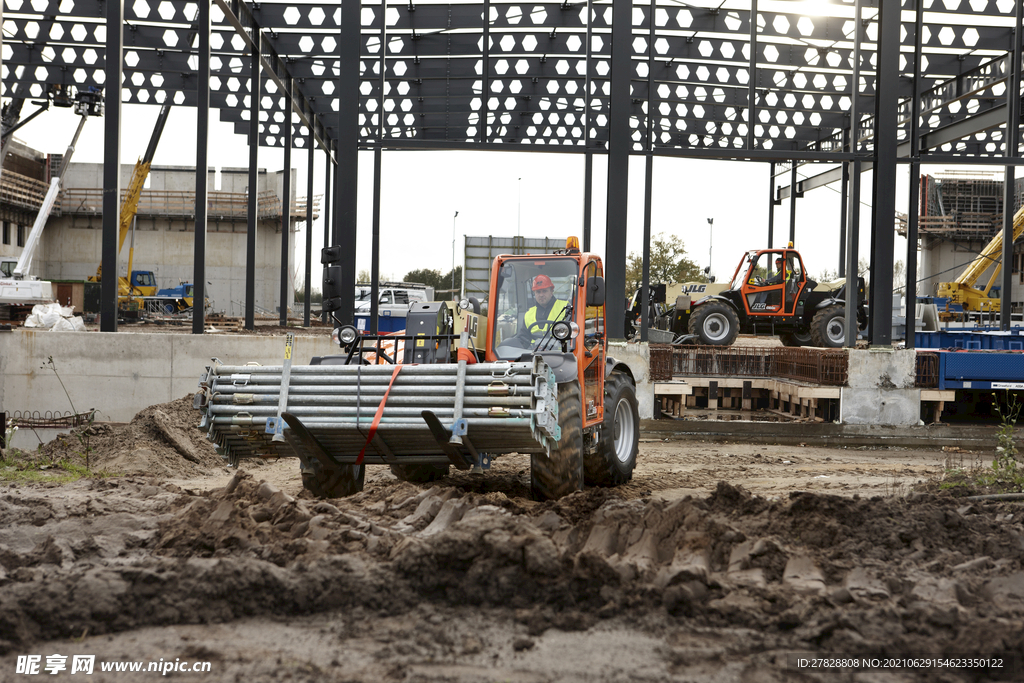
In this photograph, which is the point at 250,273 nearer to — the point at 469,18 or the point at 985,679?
the point at 469,18

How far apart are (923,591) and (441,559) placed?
9.84 ft

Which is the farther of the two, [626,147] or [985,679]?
[626,147]

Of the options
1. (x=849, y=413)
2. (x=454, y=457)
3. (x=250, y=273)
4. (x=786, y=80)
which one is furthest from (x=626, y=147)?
(x=786, y=80)

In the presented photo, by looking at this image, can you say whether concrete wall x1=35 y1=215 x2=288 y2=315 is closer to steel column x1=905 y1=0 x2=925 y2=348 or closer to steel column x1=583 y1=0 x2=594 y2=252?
steel column x1=583 y1=0 x2=594 y2=252

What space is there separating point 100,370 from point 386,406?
8046mm

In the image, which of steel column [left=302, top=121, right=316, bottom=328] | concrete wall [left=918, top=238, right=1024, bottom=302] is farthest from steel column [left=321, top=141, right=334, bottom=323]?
concrete wall [left=918, top=238, right=1024, bottom=302]

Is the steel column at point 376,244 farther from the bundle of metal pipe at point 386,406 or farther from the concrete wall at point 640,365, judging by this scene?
the bundle of metal pipe at point 386,406

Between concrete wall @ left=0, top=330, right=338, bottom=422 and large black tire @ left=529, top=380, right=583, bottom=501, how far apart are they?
24.8 ft

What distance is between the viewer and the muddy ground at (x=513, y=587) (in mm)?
4285

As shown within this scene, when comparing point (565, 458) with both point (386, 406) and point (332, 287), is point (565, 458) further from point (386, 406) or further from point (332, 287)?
point (332, 287)

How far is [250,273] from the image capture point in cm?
2227

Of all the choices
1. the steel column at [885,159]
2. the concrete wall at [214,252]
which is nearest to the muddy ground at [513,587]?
the steel column at [885,159]

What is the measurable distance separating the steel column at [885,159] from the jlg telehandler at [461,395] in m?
9.04

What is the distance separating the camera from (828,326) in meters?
21.1
